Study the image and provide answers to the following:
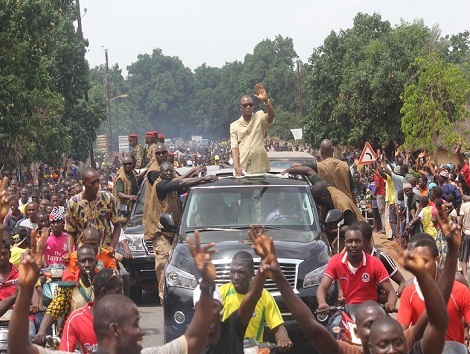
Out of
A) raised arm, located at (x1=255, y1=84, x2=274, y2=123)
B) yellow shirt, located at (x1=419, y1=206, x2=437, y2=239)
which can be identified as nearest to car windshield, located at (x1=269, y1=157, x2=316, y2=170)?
yellow shirt, located at (x1=419, y1=206, x2=437, y2=239)

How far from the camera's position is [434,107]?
35.8m

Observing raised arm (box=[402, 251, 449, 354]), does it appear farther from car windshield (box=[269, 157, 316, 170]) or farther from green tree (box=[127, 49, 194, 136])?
green tree (box=[127, 49, 194, 136])

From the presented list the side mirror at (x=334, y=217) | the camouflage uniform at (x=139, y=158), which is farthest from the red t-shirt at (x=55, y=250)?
the camouflage uniform at (x=139, y=158)

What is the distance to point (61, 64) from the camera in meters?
44.5

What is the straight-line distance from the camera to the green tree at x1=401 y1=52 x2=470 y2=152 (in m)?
35.2

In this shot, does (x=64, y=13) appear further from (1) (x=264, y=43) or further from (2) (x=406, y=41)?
(1) (x=264, y=43)

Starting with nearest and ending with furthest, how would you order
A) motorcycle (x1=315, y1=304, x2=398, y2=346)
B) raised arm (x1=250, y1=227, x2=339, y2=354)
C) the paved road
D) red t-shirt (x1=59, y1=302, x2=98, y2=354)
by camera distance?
1. raised arm (x1=250, y1=227, x2=339, y2=354)
2. red t-shirt (x1=59, y1=302, x2=98, y2=354)
3. motorcycle (x1=315, y1=304, x2=398, y2=346)
4. the paved road

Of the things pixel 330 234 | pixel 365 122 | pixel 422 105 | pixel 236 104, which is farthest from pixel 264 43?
pixel 330 234

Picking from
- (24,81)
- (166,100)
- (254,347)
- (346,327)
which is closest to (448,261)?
(254,347)

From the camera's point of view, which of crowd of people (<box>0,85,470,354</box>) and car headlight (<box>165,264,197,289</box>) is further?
car headlight (<box>165,264,197,289</box>)

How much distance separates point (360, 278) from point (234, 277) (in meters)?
1.63

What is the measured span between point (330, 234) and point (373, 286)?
302 cm

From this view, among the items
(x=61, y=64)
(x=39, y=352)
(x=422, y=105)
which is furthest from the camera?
(x=61, y=64)

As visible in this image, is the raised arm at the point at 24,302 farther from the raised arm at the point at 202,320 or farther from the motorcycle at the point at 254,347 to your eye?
the motorcycle at the point at 254,347
